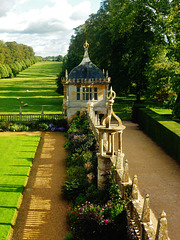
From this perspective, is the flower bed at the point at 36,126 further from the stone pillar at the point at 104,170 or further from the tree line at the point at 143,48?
the stone pillar at the point at 104,170

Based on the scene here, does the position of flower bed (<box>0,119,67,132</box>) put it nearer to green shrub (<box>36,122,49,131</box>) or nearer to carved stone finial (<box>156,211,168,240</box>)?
green shrub (<box>36,122,49,131</box>)

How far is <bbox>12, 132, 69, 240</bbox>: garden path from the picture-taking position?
10.8 metres

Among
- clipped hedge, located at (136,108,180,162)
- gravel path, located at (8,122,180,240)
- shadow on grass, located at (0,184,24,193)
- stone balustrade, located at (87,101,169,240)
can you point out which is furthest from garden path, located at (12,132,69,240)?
clipped hedge, located at (136,108,180,162)

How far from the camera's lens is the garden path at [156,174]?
9.55m

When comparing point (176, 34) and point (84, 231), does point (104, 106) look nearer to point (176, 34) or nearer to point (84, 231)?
point (176, 34)

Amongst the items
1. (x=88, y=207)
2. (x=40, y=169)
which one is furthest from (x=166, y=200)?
(x=40, y=169)

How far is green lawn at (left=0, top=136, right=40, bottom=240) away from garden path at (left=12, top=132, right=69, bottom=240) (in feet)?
1.27

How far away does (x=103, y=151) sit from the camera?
12680 millimetres

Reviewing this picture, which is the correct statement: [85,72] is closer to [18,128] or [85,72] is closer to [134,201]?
[18,128]

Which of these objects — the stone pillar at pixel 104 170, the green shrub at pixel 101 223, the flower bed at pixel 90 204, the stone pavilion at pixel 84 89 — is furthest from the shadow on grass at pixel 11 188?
the stone pavilion at pixel 84 89

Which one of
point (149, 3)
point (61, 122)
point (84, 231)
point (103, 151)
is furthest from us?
point (149, 3)

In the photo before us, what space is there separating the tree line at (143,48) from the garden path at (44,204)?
416 inches

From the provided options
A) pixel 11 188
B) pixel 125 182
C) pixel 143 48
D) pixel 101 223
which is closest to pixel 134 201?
pixel 125 182

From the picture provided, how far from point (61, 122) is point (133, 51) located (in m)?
15.4
